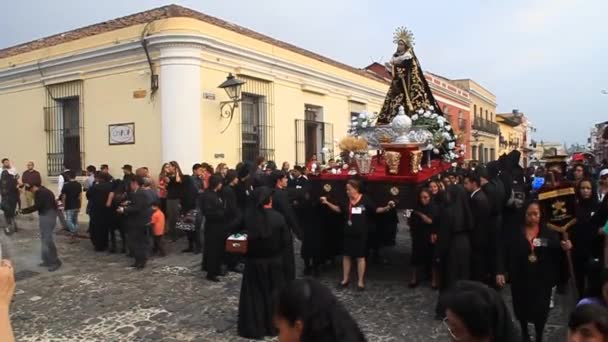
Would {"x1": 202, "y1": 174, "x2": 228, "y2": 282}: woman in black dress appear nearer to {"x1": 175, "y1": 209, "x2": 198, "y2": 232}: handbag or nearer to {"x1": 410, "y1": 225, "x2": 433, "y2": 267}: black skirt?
{"x1": 175, "y1": 209, "x2": 198, "y2": 232}: handbag

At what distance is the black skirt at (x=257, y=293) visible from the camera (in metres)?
5.63

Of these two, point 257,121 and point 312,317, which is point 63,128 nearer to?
point 257,121

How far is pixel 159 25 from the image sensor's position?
11805mm

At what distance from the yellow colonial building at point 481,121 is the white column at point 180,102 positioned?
2198cm

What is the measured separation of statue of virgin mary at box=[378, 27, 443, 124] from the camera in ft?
26.3

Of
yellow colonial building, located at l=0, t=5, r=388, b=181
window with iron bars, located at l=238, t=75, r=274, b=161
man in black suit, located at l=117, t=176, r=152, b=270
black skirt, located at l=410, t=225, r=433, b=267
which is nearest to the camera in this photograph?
black skirt, located at l=410, t=225, r=433, b=267

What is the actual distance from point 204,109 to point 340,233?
4955 millimetres

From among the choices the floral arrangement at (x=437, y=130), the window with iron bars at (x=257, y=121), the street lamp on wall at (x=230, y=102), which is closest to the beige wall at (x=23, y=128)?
the street lamp on wall at (x=230, y=102)

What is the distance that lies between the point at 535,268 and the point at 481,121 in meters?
32.7

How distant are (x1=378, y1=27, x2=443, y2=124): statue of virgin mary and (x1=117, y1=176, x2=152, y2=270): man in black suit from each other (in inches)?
160

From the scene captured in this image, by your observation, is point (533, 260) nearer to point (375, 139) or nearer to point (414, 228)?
point (414, 228)

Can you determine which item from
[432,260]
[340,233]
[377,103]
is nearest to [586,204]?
[432,260]

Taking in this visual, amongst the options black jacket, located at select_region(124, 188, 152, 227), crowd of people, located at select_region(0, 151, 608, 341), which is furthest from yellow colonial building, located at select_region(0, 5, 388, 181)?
black jacket, located at select_region(124, 188, 152, 227)

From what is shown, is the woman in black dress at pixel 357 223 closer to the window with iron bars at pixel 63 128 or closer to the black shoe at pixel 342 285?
the black shoe at pixel 342 285
